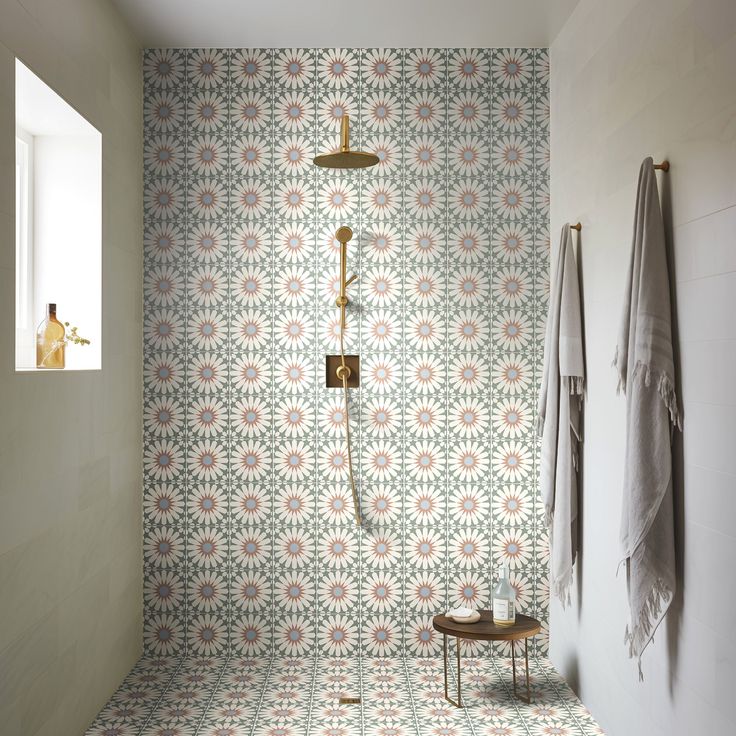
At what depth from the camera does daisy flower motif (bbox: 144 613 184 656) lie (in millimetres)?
3438

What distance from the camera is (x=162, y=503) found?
3.43 meters

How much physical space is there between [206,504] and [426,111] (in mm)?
1876

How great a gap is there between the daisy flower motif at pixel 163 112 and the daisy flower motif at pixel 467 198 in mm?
1175

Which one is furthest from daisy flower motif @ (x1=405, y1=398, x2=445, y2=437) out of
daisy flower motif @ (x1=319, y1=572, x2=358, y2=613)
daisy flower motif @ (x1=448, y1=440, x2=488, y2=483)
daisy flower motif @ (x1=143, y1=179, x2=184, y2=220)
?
daisy flower motif @ (x1=143, y1=179, x2=184, y2=220)

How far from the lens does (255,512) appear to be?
135 inches

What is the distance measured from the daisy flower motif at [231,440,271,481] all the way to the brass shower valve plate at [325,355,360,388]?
392 mm

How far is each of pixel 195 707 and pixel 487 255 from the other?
208 cm

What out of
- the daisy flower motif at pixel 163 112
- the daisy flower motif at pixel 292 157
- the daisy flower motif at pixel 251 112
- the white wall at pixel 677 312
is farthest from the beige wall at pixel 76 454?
the white wall at pixel 677 312

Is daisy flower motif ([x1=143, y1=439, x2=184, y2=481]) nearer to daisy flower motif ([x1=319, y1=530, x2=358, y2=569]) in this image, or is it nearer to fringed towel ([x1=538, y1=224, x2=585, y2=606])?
daisy flower motif ([x1=319, y1=530, x2=358, y2=569])

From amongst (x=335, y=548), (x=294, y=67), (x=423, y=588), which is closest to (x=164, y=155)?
(x=294, y=67)

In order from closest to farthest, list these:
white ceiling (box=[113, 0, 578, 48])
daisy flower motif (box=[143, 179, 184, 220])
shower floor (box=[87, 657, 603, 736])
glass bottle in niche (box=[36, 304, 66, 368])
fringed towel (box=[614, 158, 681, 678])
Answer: fringed towel (box=[614, 158, 681, 678])
glass bottle in niche (box=[36, 304, 66, 368])
shower floor (box=[87, 657, 603, 736])
white ceiling (box=[113, 0, 578, 48])
daisy flower motif (box=[143, 179, 184, 220])

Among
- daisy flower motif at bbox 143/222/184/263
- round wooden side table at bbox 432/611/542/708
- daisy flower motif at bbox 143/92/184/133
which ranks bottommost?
round wooden side table at bbox 432/611/542/708

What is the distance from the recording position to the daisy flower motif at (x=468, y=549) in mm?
3445

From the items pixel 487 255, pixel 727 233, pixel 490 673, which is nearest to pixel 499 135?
pixel 487 255
